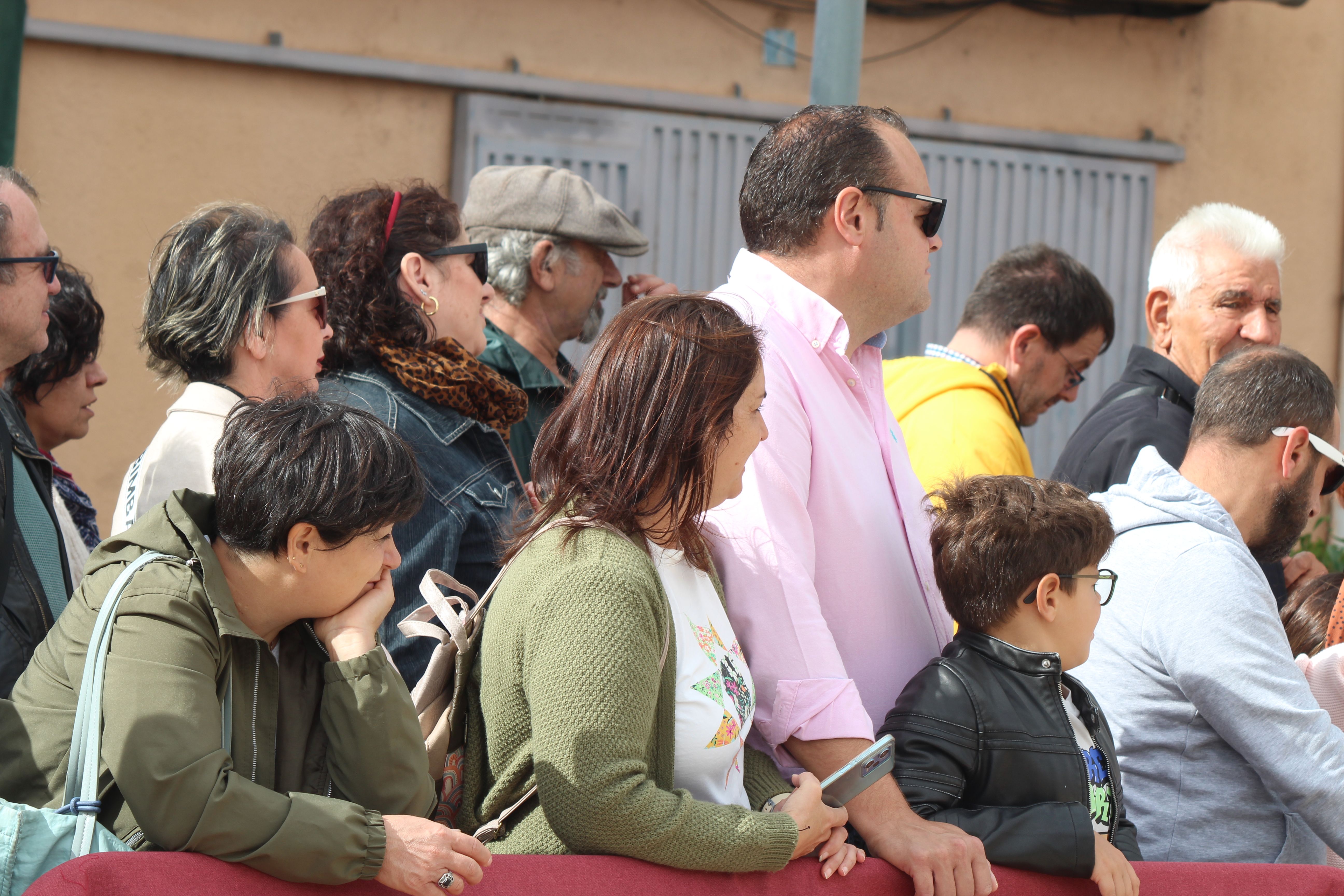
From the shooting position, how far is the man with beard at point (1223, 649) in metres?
Answer: 2.40

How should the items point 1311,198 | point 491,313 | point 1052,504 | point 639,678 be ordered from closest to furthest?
1. point 639,678
2. point 1052,504
3. point 491,313
4. point 1311,198

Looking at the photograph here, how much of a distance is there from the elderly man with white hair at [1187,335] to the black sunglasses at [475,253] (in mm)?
1549

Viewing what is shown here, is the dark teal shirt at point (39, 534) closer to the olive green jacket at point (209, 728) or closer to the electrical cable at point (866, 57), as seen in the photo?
the olive green jacket at point (209, 728)

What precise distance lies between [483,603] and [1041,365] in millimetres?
2660

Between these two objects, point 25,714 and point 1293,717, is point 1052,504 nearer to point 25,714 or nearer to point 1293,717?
Result: point 1293,717

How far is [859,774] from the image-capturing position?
6.38ft

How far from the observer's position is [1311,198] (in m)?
7.25

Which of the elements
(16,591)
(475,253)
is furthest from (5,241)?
(475,253)

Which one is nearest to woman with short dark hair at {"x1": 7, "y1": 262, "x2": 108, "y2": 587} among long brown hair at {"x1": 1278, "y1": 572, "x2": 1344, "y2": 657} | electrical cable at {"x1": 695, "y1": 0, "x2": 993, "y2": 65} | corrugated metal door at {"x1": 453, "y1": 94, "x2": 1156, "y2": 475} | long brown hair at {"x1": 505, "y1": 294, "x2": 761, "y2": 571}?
long brown hair at {"x1": 505, "y1": 294, "x2": 761, "y2": 571}

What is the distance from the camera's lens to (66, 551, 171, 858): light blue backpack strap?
1.68m

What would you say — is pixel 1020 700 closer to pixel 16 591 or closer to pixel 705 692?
pixel 705 692

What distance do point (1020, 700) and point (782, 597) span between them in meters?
0.42

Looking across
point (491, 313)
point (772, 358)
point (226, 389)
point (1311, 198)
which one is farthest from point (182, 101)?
point (1311, 198)

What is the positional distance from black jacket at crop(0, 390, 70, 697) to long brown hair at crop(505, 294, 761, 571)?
0.88 meters
